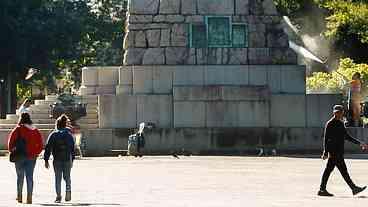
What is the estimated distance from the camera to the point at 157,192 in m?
15.5

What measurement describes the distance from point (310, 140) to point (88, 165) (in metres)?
7.46

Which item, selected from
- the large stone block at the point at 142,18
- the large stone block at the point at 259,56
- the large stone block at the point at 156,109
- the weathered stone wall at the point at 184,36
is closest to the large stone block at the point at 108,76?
the weathered stone wall at the point at 184,36

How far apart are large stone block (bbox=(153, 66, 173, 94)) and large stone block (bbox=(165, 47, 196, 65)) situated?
0.50m

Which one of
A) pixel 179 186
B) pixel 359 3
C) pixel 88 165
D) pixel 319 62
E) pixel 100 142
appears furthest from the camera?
pixel 319 62

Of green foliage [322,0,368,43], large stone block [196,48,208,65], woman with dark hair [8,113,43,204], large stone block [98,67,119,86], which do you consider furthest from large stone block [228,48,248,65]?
woman with dark hair [8,113,43,204]

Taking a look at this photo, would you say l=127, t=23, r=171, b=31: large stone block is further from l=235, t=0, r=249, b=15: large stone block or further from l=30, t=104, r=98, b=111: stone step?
l=30, t=104, r=98, b=111: stone step

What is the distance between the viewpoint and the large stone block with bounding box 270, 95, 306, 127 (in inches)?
1070

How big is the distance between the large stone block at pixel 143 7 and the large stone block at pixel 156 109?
282 centimetres

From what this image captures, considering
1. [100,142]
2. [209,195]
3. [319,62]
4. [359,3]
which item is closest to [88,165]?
[100,142]

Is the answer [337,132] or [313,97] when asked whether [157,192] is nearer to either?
[337,132]

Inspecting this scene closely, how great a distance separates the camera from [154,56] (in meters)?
28.1

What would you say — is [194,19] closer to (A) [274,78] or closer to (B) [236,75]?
(B) [236,75]

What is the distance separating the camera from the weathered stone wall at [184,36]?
2806cm

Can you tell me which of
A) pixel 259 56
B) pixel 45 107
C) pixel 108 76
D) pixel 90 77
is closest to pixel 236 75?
pixel 259 56
